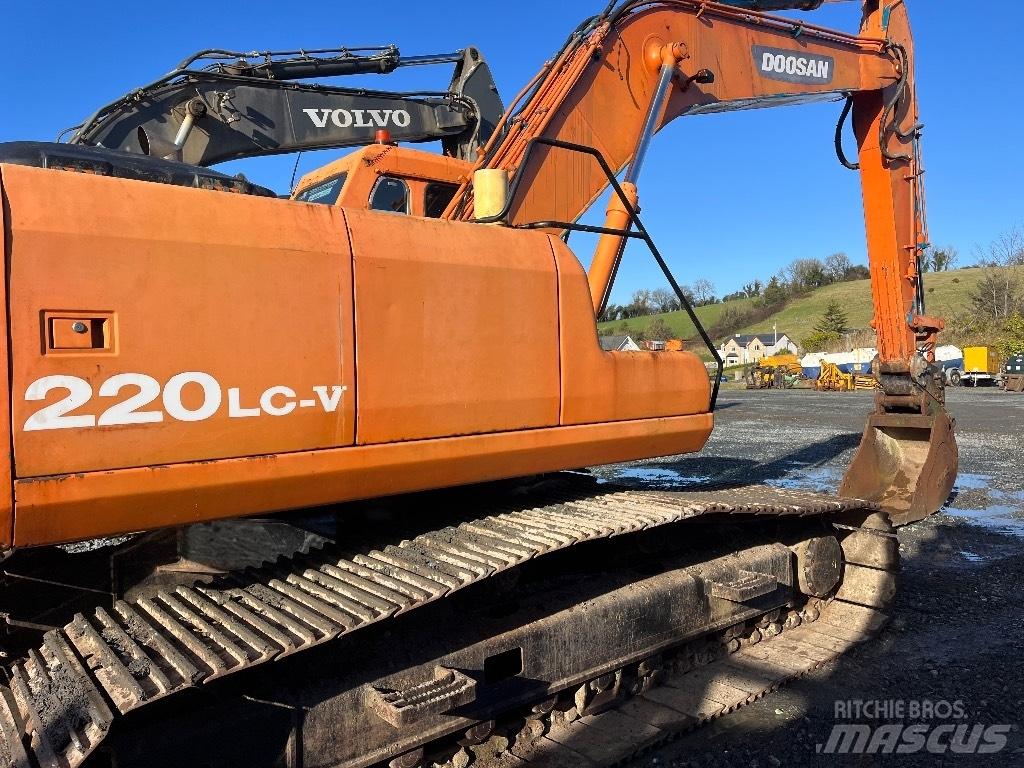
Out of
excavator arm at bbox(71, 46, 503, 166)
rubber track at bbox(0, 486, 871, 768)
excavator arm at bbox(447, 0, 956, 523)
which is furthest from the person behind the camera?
excavator arm at bbox(71, 46, 503, 166)

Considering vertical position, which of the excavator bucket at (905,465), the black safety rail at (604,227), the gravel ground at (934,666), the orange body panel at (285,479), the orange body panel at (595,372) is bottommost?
the gravel ground at (934,666)

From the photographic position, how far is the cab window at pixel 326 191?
4590mm

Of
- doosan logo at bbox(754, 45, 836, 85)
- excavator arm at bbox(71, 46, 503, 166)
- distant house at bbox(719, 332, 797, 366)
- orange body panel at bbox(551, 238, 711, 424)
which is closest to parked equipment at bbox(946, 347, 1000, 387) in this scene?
distant house at bbox(719, 332, 797, 366)

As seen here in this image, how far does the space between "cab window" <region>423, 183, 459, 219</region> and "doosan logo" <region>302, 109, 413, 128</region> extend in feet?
8.71

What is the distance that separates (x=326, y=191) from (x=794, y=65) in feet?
13.4

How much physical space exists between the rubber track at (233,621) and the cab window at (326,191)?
7.30ft

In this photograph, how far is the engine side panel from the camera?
83.0 inches

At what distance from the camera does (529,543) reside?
2947mm

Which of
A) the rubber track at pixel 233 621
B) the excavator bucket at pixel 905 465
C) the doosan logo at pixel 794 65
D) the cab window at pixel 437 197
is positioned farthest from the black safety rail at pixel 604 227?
the excavator bucket at pixel 905 465

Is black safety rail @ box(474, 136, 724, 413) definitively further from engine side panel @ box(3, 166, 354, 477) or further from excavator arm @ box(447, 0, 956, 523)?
engine side panel @ box(3, 166, 354, 477)

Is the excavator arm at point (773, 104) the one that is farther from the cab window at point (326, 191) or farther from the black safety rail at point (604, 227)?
the cab window at point (326, 191)

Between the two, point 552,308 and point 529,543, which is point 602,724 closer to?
point 529,543

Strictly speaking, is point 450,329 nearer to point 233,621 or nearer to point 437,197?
point 233,621

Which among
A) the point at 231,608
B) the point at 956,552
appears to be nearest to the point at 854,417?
the point at 956,552
